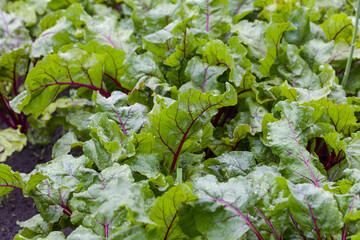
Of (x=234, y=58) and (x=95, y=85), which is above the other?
(x=234, y=58)

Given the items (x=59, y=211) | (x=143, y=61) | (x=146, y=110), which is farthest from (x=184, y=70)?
(x=59, y=211)

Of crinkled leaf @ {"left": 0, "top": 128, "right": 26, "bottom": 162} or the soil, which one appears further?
crinkled leaf @ {"left": 0, "top": 128, "right": 26, "bottom": 162}

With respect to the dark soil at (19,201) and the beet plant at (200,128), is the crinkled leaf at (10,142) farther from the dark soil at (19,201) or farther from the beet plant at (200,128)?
the beet plant at (200,128)

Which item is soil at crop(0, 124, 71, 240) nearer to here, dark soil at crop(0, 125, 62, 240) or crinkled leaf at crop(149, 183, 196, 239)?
dark soil at crop(0, 125, 62, 240)

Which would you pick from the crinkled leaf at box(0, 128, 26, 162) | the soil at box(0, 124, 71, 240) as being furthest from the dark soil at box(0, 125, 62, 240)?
the crinkled leaf at box(0, 128, 26, 162)

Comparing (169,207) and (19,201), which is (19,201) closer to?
(19,201)

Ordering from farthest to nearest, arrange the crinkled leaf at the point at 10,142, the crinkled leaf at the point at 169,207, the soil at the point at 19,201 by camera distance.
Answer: the crinkled leaf at the point at 10,142 → the soil at the point at 19,201 → the crinkled leaf at the point at 169,207

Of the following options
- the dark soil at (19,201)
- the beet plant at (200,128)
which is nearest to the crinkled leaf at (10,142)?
the dark soil at (19,201)

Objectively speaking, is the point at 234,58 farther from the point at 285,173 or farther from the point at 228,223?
the point at 228,223
